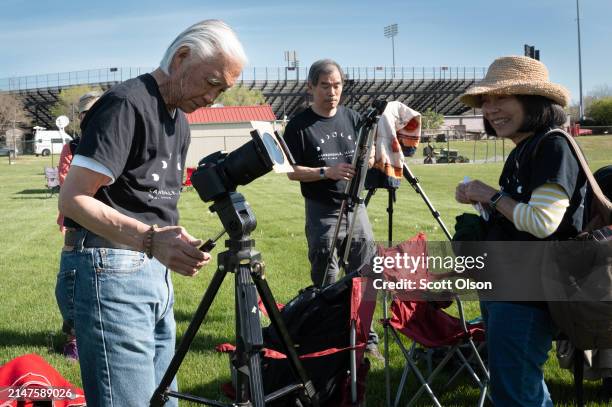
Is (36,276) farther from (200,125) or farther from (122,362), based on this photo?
(200,125)

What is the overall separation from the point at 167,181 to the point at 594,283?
1.74m

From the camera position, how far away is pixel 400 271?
3.47 meters

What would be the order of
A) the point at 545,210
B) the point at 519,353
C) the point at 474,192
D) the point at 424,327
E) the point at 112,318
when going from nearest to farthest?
1. the point at 112,318
2. the point at 545,210
3. the point at 519,353
4. the point at 474,192
5. the point at 424,327

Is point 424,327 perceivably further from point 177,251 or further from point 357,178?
point 177,251

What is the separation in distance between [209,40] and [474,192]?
138cm

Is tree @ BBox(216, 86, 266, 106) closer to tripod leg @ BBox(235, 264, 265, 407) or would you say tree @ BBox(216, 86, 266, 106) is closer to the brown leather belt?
the brown leather belt

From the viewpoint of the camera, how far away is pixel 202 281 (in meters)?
7.53

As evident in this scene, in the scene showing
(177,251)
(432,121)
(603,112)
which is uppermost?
(432,121)

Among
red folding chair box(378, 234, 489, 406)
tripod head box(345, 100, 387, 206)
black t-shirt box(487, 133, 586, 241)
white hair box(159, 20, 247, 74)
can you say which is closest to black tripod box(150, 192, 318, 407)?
white hair box(159, 20, 247, 74)

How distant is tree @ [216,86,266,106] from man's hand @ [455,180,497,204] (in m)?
78.9

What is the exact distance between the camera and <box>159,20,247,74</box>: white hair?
2.13 m

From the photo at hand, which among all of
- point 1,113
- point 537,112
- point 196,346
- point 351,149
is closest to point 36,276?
point 196,346

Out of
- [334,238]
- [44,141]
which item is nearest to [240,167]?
[334,238]

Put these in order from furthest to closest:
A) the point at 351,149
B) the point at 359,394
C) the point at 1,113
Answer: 1. the point at 1,113
2. the point at 351,149
3. the point at 359,394
